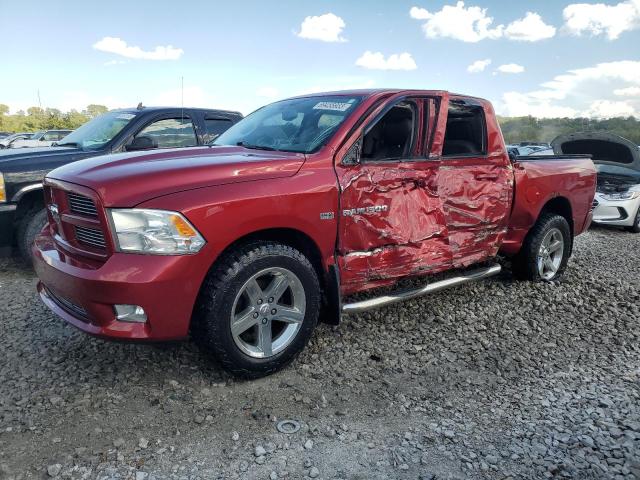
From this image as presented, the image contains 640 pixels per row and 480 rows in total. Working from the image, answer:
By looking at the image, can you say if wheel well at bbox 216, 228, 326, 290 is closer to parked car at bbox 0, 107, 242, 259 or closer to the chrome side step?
the chrome side step

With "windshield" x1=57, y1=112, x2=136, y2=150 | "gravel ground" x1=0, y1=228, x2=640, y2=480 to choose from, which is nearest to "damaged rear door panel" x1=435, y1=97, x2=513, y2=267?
"gravel ground" x1=0, y1=228, x2=640, y2=480

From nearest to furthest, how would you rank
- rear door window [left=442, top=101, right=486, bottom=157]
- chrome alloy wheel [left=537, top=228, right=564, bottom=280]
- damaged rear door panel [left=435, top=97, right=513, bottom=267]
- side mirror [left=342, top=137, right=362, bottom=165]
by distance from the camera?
side mirror [left=342, top=137, right=362, bottom=165]
damaged rear door panel [left=435, top=97, right=513, bottom=267]
rear door window [left=442, top=101, right=486, bottom=157]
chrome alloy wheel [left=537, top=228, right=564, bottom=280]

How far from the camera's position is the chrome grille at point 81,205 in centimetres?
291

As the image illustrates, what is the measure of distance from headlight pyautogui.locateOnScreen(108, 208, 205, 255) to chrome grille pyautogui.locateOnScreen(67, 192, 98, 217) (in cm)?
22

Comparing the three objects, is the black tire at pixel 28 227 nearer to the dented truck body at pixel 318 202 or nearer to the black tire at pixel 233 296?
the dented truck body at pixel 318 202

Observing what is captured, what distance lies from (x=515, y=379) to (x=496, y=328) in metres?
0.91

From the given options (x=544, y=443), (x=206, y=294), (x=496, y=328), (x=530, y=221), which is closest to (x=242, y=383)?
(x=206, y=294)

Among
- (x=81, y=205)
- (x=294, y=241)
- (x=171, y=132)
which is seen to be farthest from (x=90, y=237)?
(x=171, y=132)

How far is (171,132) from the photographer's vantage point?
6.21m

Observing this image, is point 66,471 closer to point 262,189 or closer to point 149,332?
point 149,332

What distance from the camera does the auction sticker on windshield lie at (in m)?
3.78

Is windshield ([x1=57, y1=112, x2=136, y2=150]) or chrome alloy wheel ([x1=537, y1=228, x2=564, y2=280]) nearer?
chrome alloy wheel ([x1=537, y1=228, x2=564, y2=280])

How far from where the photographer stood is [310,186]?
3.24 metres

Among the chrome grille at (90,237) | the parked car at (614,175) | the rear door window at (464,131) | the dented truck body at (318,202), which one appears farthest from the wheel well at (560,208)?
the chrome grille at (90,237)
